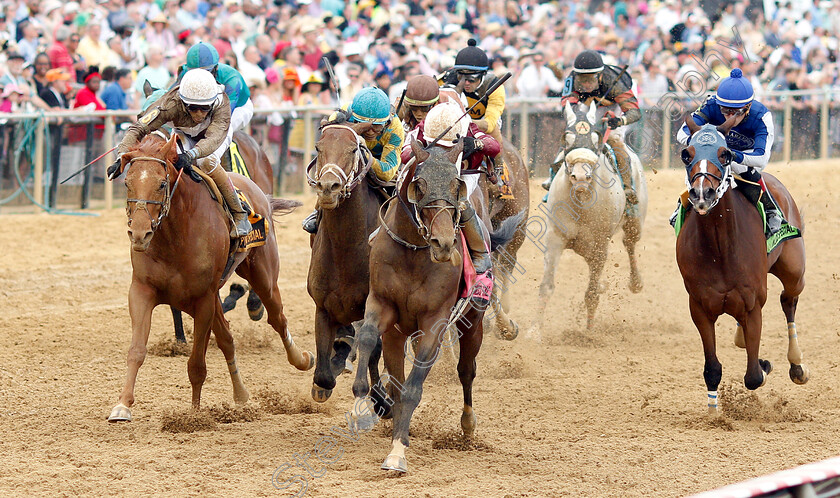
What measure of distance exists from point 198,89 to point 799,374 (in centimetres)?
493

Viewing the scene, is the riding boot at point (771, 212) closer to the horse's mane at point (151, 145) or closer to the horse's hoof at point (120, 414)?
the horse's mane at point (151, 145)

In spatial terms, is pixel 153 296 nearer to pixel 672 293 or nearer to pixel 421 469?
pixel 421 469

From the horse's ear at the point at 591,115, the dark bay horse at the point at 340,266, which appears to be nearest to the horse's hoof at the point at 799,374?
the horse's ear at the point at 591,115

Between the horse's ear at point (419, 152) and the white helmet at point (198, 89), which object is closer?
the horse's ear at point (419, 152)

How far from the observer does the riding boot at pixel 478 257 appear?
657 cm

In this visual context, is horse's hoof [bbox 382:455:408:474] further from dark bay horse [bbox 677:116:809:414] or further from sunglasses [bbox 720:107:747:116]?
sunglasses [bbox 720:107:747:116]

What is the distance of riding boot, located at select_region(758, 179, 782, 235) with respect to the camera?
7.67 m

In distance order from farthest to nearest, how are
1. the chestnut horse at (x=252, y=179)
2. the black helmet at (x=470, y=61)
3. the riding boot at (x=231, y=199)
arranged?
the chestnut horse at (x=252, y=179)
the black helmet at (x=470, y=61)
the riding boot at (x=231, y=199)

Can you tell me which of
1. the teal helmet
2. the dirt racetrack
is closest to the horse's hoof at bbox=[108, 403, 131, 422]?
the dirt racetrack

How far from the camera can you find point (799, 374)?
26.5ft

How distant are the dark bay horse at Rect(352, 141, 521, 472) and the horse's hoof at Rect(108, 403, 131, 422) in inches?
55.1

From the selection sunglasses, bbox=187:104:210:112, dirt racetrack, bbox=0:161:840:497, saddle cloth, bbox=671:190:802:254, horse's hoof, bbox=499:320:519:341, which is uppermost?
sunglasses, bbox=187:104:210:112

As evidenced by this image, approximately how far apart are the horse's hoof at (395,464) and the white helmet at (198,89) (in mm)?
2813

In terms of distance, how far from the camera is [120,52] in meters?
14.8
